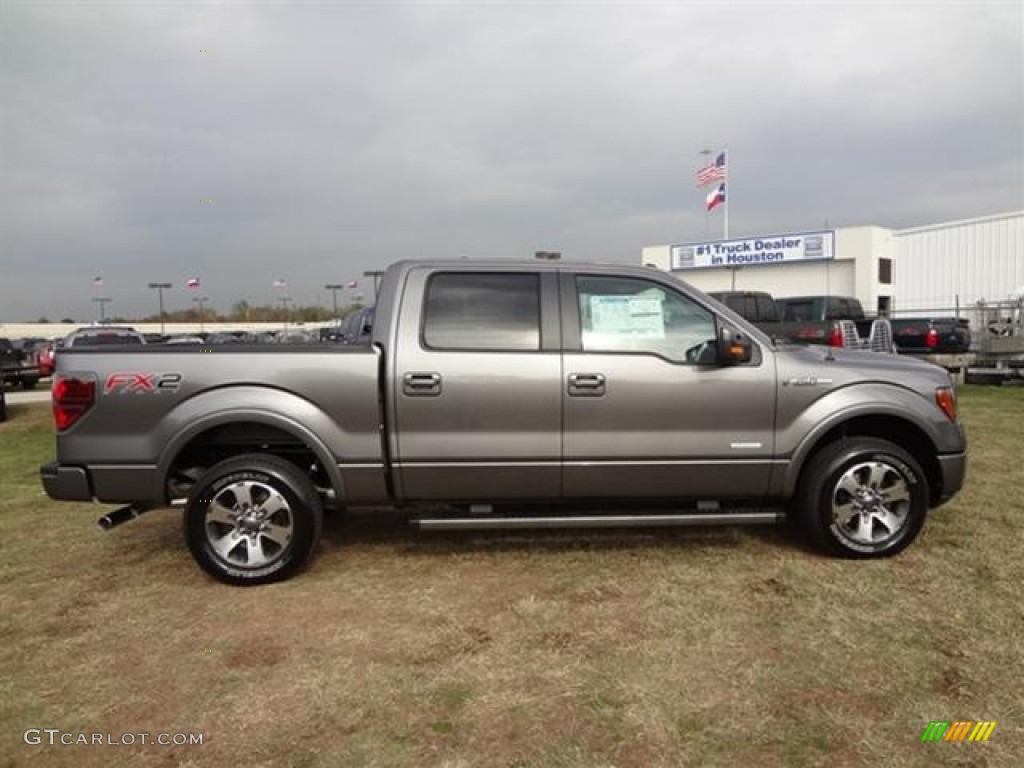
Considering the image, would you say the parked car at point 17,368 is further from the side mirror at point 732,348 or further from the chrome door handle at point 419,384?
the side mirror at point 732,348

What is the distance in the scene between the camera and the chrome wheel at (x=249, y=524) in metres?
3.86

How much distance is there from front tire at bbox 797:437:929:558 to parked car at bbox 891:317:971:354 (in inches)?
607

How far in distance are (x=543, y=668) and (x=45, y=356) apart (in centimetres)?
1755

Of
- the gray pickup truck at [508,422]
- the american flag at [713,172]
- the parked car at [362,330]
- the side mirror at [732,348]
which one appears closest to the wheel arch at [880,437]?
the gray pickup truck at [508,422]

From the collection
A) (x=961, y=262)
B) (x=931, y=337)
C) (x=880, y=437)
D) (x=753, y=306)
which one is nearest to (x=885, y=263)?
(x=961, y=262)

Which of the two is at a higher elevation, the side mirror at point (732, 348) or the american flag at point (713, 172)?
the american flag at point (713, 172)

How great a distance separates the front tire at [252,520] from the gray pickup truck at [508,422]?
0.04 ft

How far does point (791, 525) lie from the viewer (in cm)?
486

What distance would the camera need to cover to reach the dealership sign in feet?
138

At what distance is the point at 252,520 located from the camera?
3893mm

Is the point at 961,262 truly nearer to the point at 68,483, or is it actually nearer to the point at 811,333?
the point at 811,333

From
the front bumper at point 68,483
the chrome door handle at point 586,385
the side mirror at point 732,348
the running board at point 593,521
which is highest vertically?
the side mirror at point 732,348

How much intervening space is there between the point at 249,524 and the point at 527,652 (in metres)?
1.85

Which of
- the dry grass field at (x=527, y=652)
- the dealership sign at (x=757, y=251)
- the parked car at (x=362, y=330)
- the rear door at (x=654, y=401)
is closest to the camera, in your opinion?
the dry grass field at (x=527, y=652)
